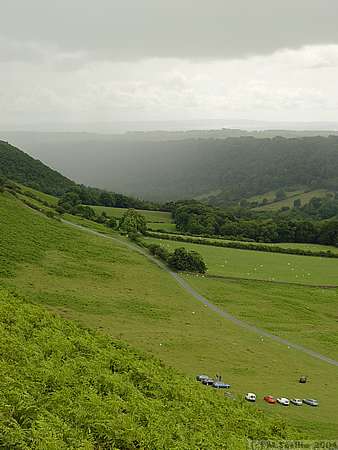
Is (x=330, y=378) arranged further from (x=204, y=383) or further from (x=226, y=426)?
(x=226, y=426)

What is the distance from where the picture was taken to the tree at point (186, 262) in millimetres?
81312

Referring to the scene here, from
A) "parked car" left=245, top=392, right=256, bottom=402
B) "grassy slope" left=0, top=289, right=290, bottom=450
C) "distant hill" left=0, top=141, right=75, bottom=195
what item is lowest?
"parked car" left=245, top=392, right=256, bottom=402

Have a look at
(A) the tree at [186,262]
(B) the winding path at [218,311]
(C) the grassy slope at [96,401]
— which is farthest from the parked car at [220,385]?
(A) the tree at [186,262]

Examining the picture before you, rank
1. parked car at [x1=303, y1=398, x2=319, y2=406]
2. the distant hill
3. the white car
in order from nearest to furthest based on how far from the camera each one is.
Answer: the white car → parked car at [x1=303, y1=398, x2=319, y2=406] → the distant hill

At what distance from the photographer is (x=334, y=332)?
60.8m

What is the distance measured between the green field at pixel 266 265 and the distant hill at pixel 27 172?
83.9m

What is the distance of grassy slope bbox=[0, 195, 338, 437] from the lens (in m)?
41.1

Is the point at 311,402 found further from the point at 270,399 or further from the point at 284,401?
the point at 270,399

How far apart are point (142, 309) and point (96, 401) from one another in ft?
125

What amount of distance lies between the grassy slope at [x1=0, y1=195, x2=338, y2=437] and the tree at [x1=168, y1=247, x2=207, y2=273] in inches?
171

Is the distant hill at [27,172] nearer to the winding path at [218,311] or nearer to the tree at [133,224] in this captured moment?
the tree at [133,224]

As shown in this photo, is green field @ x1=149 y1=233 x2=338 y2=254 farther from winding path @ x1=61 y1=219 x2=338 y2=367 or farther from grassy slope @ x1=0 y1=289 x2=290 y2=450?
grassy slope @ x1=0 y1=289 x2=290 y2=450

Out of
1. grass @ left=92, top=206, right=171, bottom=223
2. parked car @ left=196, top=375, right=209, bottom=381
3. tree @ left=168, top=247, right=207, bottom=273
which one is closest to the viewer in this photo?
parked car @ left=196, top=375, right=209, bottom=381

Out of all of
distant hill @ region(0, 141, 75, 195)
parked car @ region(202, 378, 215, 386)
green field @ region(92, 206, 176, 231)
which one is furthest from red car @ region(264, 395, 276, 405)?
distant hill @ region(0, 141, 75, 195)
